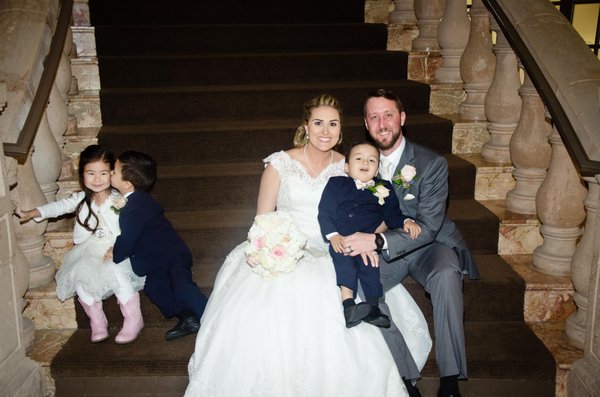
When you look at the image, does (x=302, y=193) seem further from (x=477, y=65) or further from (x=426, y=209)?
(x=477, y=65)

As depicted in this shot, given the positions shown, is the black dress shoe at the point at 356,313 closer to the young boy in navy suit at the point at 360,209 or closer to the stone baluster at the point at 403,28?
the young boy in navy suit at the point at 360,209

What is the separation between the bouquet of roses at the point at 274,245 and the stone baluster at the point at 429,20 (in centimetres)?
264

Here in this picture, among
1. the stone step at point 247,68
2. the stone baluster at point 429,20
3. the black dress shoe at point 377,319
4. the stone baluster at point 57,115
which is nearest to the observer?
the black dress shoe at point 377,319

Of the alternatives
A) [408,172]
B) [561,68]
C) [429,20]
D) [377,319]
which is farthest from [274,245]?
[429,20]

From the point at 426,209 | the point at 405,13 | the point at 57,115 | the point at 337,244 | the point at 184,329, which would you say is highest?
the point at 405,13

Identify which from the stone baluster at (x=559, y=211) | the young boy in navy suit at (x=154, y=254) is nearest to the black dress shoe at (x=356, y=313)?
the young boy in navy suit at (x=154, y=254)

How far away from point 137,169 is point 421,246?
5.20 ft

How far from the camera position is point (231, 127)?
4.17 meters

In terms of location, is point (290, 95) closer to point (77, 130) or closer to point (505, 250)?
point (77, 130)

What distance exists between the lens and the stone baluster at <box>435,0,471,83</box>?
4348 mm

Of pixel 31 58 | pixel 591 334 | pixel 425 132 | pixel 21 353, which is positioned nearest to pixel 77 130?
pixel 31 58

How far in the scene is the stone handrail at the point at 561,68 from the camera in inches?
109

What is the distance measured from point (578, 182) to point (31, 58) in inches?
118

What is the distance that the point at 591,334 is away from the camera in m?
2.78
